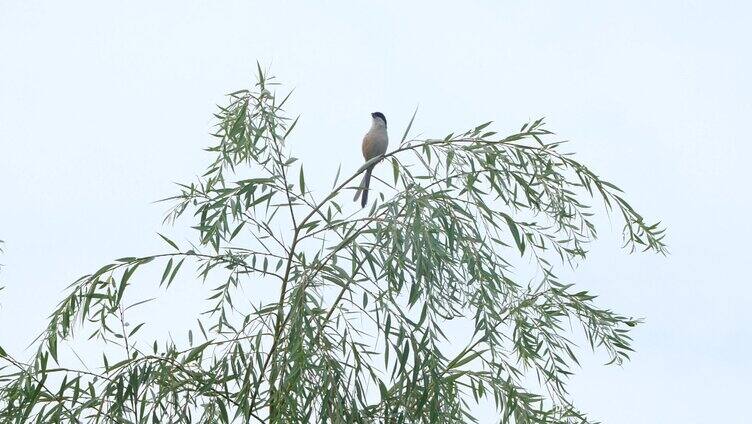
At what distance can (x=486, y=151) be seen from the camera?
436 cm

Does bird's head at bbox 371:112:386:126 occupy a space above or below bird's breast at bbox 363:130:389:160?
above

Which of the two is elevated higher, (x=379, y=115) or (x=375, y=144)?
(x=379, y=115)

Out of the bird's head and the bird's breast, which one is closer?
the bird's breast

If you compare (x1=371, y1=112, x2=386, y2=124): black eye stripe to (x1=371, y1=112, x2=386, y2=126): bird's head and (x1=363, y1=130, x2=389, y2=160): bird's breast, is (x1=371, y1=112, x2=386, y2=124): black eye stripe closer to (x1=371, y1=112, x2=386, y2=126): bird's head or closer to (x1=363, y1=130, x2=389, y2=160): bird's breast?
(x1=371, y1=112, x2=386, y2=126): bird's head

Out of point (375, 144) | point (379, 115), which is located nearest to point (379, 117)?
point (379, 115)

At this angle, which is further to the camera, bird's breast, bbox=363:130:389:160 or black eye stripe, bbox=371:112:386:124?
black eye stripe, bbox=371:112:386:124

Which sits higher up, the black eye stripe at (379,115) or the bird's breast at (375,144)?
the black eye stripe at (379,115)

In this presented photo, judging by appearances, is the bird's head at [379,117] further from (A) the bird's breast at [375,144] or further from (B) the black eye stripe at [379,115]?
(A) the bird's breast at [375,144]

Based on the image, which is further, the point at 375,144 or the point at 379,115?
the point at 379,115

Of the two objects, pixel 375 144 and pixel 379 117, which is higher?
pixel 379 117

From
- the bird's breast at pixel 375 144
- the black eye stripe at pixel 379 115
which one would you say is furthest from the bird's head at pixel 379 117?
the bird's breast at pixel 375 144

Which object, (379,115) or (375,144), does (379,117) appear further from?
(375,144)

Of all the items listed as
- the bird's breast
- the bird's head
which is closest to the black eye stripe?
the bird's head

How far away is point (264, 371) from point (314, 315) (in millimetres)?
381
